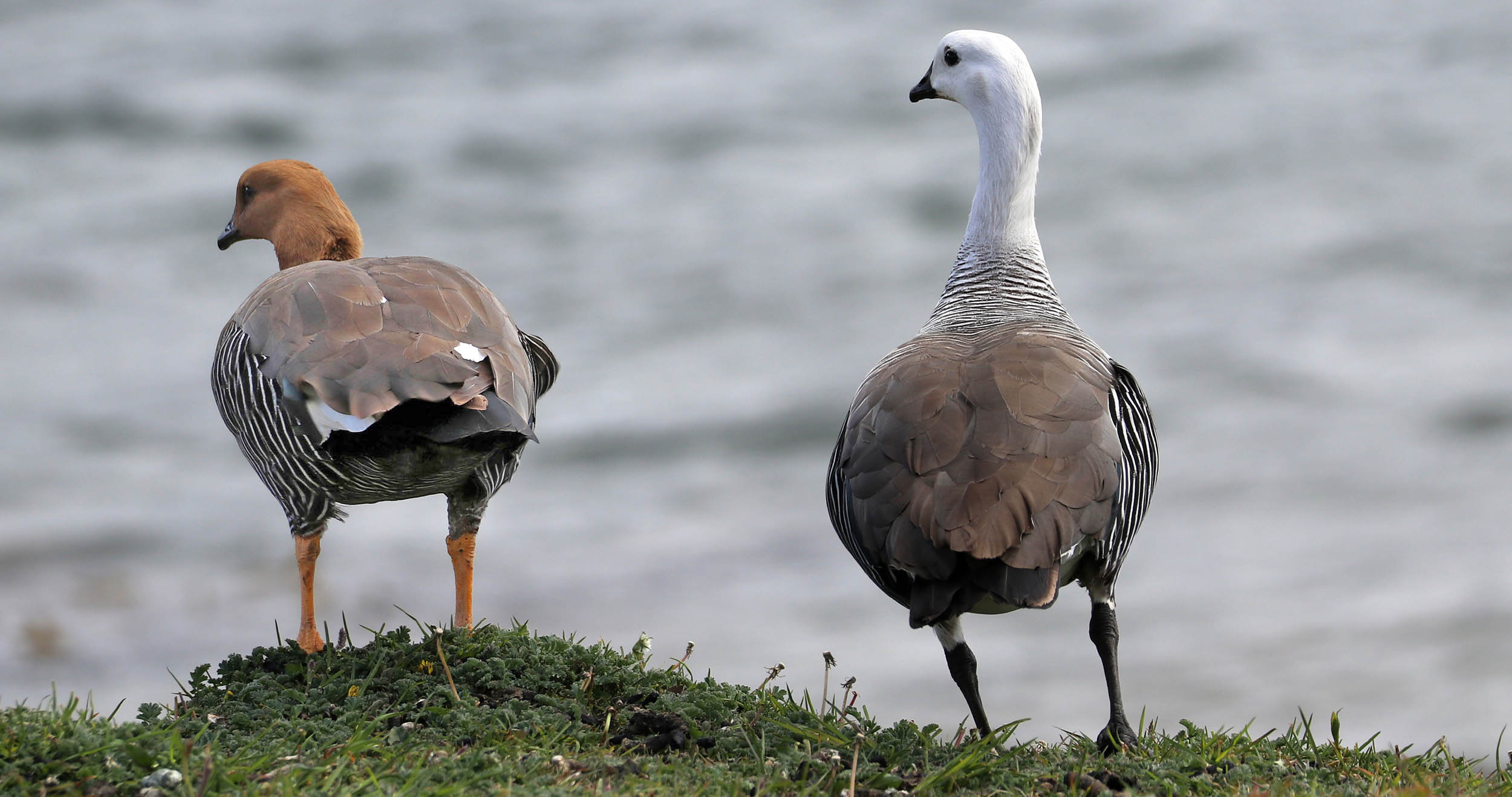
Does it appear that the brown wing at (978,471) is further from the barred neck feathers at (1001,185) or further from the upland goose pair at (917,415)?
the barred neck feathers at (1001,185)

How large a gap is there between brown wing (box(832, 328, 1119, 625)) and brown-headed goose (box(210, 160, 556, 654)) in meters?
1.48

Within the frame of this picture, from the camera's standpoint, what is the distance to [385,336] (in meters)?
5.99

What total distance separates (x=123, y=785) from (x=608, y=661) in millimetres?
2217

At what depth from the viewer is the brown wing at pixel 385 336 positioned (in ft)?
18.8

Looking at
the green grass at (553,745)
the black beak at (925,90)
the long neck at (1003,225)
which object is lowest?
the green grass at (553,745)

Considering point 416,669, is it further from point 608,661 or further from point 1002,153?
point 1002,153

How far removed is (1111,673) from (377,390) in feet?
10.1

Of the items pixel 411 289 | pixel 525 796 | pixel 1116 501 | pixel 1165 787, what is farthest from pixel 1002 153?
pixel 525 796

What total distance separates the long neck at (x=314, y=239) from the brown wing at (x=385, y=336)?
1.32 metres

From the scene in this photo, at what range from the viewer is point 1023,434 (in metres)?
5.01

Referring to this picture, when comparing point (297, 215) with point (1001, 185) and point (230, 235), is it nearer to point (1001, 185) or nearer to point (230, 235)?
point (230, 235)

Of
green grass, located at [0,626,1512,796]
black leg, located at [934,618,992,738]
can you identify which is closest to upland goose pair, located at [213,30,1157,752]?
black leg, located at [934,618,992,738]

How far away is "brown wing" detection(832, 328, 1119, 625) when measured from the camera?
468cm

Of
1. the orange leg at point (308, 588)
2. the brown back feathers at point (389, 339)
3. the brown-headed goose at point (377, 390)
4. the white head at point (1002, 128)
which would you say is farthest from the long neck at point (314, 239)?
the white head at point (1002, 128)
